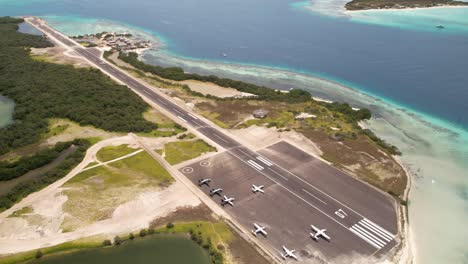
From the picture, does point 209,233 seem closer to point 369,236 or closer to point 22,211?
point 369,236

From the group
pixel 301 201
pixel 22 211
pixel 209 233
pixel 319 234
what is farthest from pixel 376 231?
pixel 22 211

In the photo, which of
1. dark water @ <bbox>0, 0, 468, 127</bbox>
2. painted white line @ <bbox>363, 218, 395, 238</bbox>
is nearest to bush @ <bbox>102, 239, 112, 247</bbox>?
painted white line @ <bbox>363, 218, 395, 238</bbox>

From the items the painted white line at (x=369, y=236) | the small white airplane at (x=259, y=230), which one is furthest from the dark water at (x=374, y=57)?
the small white airplane at (x=259, y=230)

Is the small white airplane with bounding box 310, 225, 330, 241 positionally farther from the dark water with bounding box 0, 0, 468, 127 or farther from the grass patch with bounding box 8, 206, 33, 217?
the dark water with bounding box 0, 0, 468, 127

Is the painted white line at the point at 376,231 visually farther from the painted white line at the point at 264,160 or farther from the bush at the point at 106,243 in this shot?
the bush at the point at 106,243

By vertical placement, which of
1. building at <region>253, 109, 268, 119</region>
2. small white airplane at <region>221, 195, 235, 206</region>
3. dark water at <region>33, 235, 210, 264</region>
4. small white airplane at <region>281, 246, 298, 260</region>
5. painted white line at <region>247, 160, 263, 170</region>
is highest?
building at <region>253, 109, 268, 119</region>

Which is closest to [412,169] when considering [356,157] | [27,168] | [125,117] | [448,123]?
[356,157]
